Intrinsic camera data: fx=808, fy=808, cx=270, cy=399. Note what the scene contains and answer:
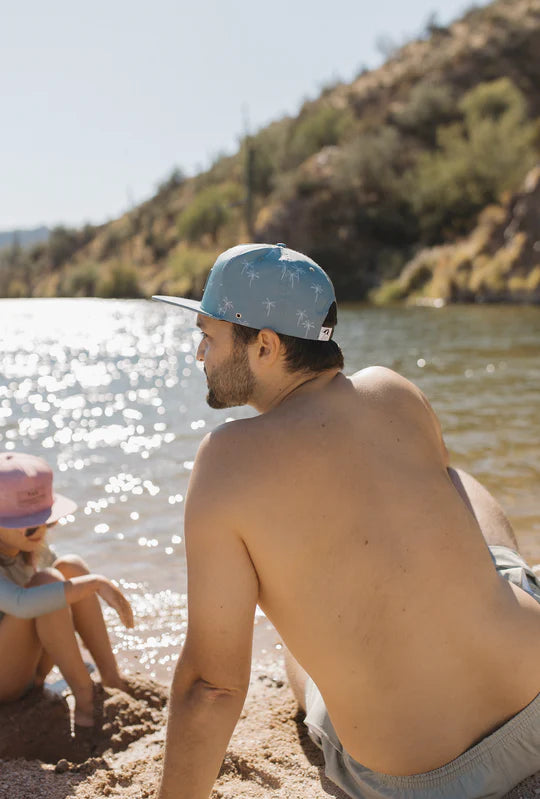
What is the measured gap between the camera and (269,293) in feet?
5.55

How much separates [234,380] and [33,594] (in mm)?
1169

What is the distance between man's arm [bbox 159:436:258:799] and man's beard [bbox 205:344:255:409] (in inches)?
8.2

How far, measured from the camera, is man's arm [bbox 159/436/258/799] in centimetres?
154

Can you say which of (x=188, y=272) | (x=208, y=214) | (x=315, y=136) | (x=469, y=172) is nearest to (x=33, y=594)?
(x=469, y=172)

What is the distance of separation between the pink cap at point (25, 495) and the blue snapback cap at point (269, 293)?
3.86ft

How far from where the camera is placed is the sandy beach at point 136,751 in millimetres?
2113

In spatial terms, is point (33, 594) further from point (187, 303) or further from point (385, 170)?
point (385, 170)

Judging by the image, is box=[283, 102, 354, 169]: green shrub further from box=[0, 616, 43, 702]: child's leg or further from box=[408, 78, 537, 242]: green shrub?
box=[0, 616, 43, 702]: child's leg

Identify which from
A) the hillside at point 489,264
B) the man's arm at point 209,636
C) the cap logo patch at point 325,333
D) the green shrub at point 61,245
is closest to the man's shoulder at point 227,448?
the man's arm at point 209,636

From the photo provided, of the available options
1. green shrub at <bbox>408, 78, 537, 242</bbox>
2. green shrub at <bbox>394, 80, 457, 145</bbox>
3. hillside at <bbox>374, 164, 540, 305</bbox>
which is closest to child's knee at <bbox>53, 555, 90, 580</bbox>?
hillside at <bbox>374, 164, 540, 305</bbox>

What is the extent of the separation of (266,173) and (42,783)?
5132 cm

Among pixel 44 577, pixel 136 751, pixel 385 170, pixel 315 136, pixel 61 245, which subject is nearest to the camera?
pixel 136 751

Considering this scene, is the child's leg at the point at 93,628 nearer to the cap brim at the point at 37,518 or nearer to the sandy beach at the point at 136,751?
the sandy beach at the point at 136,751

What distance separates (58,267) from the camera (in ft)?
285
